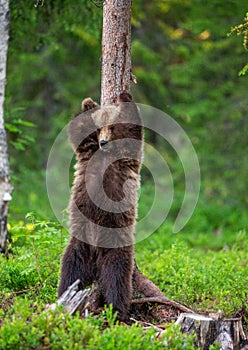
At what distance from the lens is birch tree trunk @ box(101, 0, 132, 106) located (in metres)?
6.56

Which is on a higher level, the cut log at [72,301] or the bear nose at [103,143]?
the bear nose at [103,143]

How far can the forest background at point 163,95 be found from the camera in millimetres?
9984

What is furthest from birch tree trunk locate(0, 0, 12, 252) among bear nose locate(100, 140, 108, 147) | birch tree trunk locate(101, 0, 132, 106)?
bear nose locate(100, 140, 108, 147)

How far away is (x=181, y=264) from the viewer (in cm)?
803

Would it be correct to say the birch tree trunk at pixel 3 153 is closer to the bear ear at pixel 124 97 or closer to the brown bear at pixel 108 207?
the brown bear at pixel 108 207

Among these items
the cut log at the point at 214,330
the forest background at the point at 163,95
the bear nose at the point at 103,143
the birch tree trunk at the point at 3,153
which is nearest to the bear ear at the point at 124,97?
the bear nose at the point at 103,143

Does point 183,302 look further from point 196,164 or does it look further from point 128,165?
point 196,164

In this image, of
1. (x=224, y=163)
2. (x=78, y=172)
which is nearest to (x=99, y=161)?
(x=78, y=172)

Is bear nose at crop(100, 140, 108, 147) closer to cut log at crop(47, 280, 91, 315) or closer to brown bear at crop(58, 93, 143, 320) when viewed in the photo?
brown bear at crop(58, 93, 143, 320)

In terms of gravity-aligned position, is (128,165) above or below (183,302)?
above

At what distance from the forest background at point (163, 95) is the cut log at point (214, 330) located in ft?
8.06

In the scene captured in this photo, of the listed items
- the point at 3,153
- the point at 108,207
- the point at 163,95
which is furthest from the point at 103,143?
the point at 163,95

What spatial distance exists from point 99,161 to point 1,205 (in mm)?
2381

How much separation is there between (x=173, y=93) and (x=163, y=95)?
3.83ft
